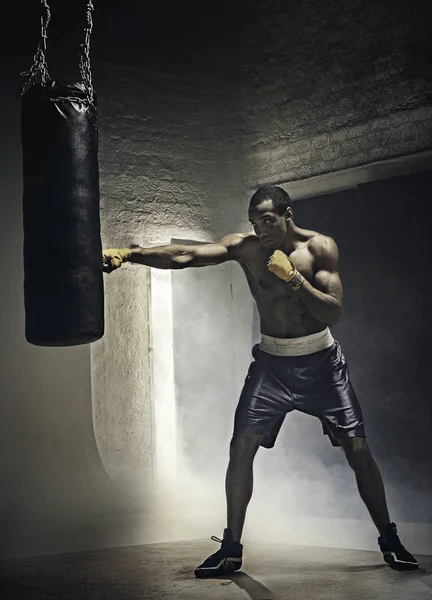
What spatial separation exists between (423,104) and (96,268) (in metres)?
2.16

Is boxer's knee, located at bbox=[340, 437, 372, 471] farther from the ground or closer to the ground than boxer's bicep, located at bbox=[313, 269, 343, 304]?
closer to the ground


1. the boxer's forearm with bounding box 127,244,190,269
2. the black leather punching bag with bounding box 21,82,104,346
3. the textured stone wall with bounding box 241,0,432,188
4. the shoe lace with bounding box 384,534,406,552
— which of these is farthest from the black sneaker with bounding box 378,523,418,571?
the textured stone wall with bounding box 241,0,432,188

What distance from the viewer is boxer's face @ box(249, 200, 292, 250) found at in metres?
4.48

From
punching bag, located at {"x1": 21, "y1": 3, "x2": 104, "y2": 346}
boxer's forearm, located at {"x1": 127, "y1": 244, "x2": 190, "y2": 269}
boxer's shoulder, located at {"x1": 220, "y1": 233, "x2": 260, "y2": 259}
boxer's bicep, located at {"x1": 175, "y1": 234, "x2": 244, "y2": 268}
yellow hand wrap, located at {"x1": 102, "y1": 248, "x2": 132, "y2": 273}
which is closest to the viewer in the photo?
punching bag, located at {"x1": 21, "y1": 3, "x2": 104, "y2": 346}

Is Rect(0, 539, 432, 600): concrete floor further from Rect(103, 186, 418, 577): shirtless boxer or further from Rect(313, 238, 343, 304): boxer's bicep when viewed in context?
Rect(313, 238, 343, 304): boxer's bicep

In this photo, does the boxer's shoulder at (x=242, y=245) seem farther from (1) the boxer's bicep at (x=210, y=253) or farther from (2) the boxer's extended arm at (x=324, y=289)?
(2) the boxer's extended arm at (x=324, y=289)

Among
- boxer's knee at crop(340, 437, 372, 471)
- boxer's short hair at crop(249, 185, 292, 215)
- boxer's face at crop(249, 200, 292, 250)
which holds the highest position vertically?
boxer's short hair at crop(249, 185, 292, 215)

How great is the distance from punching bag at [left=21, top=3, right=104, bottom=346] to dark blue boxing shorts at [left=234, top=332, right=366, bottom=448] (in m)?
1.03

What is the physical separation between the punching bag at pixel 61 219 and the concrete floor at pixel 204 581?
1.10 m

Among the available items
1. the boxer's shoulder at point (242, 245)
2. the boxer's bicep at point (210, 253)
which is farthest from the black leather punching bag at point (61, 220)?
the boxer's shoulder at point (242, 245)

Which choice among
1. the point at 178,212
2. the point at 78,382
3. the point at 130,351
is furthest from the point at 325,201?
the point at 78,382

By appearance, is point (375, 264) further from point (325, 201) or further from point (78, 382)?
point (78, 382)

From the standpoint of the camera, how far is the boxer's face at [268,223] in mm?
4484

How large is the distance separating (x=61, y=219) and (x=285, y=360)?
1401 mm
